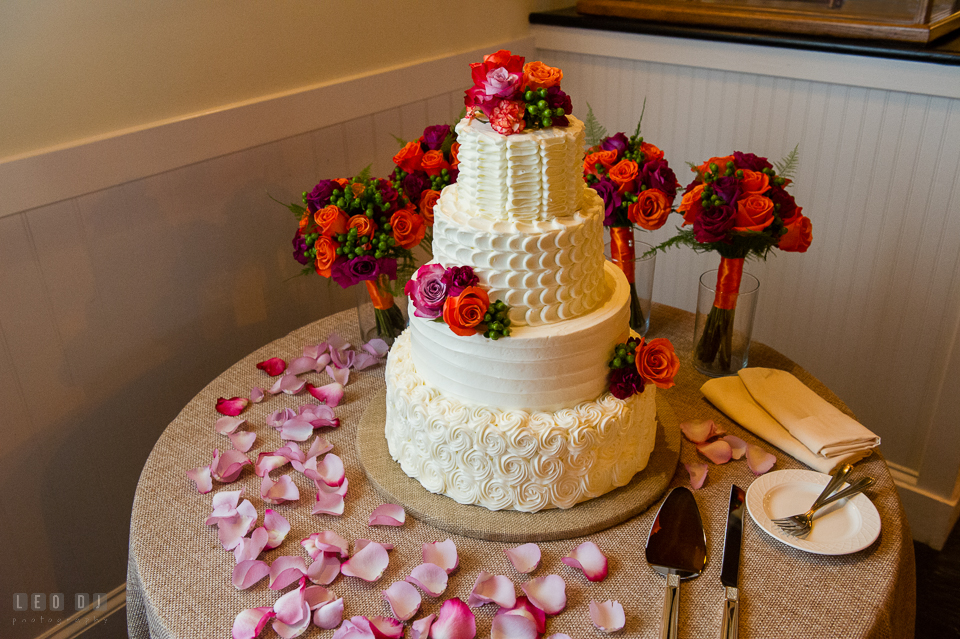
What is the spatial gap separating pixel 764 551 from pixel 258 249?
166 centimetres

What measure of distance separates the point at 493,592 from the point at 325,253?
83 centimetres

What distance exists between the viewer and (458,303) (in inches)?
50.1

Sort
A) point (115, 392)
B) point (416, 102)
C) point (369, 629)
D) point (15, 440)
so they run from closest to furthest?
point (369, 629), point (15, 440), point (115, 392), point (416, 102)

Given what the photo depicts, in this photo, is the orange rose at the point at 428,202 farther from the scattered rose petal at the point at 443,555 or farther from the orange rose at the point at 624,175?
the scattered rose petal at the point at 443,555

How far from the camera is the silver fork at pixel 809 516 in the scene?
1325 mm

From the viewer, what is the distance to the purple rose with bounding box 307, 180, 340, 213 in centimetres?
170

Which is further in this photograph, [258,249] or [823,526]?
[258,249]

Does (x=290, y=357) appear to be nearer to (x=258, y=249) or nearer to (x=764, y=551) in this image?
(x=258, y=249)

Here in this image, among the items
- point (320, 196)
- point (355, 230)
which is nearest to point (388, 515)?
point (355, 230)

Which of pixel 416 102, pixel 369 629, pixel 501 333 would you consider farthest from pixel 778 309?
pixel 369 629

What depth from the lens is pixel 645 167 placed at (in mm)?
1749

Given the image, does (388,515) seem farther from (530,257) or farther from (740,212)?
(740,212)

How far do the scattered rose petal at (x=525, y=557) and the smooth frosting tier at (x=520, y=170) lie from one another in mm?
588

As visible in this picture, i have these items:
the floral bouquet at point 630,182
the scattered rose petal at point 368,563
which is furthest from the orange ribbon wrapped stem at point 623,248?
the scattered rose petal at point 368,563
